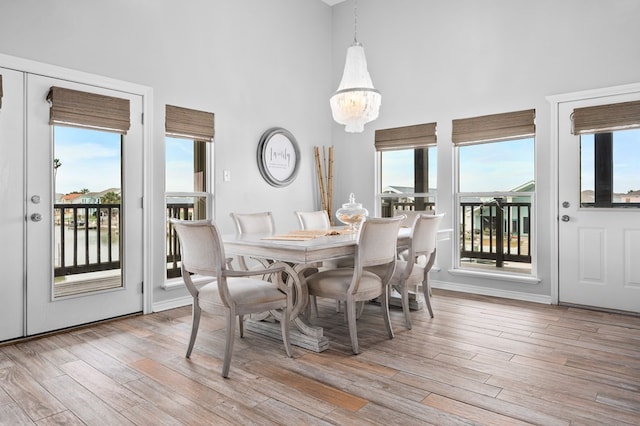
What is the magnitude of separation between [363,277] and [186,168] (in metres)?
2.25

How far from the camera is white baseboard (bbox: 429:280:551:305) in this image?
4.22 m

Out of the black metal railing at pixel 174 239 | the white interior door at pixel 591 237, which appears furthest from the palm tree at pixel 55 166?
the white interior door at pixel 591 237

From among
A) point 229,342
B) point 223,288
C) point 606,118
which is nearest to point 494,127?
point 606,118

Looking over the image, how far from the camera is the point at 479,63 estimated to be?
179 inches

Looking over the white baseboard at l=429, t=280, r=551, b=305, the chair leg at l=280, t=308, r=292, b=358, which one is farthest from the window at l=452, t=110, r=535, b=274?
the chair leg at l=280, t=308, r=292, b=358

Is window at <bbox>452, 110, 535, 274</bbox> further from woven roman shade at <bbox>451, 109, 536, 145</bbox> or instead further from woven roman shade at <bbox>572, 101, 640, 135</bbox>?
woven roman shade at <bbox>572, 101, 640, 135</bbox>

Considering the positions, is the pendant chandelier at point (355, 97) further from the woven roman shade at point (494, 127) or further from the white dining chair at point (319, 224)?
the woven roman shade at point (494, 127)

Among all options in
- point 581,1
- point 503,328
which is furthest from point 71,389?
point 581,1

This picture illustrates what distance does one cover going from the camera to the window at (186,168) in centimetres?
403

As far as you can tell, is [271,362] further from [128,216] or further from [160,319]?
[128,216]

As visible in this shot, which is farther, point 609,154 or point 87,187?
point 609,154

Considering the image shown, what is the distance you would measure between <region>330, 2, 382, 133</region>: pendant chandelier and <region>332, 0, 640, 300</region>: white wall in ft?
5.21

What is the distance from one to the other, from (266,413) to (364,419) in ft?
1.52

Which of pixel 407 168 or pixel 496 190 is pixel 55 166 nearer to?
pixel 407 168
